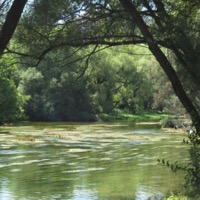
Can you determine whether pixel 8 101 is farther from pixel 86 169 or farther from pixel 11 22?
pixel 11 22

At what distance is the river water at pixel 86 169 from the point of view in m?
10.9

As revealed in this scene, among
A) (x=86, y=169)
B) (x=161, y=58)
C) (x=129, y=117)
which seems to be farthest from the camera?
(x=129, y=117)

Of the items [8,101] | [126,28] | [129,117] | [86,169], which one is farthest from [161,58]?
[129,117]

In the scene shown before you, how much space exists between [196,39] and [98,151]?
12761mm

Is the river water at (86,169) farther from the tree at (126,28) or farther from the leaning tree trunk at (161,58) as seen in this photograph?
the leaning tree trunk at (161,58)

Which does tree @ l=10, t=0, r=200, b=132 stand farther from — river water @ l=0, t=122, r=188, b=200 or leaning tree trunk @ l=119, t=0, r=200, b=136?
river water @ l=0, t=122, r=188, b=200

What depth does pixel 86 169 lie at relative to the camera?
47.7 ft

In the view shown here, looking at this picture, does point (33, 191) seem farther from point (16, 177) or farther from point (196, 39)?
point (196, 39)

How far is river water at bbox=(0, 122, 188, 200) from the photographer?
35.6 feet

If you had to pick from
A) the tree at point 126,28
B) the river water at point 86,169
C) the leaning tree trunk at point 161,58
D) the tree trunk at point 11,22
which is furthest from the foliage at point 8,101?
the tree trunk at point 11,22

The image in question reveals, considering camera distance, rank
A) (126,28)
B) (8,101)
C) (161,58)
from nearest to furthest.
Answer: (161,58)
(126,28)
(8,101)

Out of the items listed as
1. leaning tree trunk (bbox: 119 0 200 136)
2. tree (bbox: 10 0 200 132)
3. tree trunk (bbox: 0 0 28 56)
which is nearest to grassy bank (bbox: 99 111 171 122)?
tree (bbox: 10 0 200 132)

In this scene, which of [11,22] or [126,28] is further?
[126,28]

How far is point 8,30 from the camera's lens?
4523 millimetres
